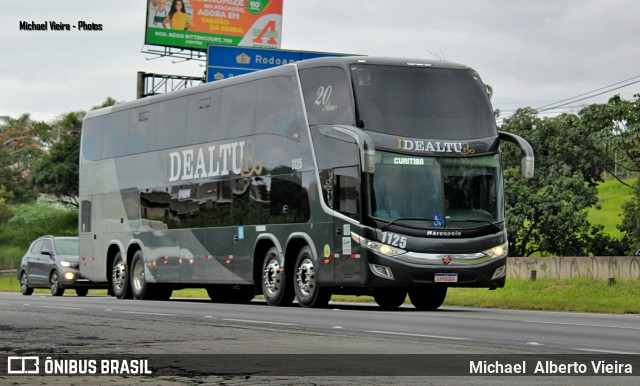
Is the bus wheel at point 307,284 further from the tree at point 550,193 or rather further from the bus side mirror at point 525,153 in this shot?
the tree at point 550,193

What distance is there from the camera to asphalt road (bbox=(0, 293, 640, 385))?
10.8 meters

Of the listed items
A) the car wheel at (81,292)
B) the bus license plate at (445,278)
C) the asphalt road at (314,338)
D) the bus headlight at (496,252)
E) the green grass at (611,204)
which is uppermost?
the green grass at (611,204)

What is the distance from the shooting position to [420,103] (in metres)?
22.8

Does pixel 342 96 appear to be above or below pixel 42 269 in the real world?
above

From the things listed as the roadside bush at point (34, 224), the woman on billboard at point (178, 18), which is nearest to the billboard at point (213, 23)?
the woman on billboard at point (178, 18)

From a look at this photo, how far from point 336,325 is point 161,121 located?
13.2m

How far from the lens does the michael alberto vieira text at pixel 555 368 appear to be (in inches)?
432

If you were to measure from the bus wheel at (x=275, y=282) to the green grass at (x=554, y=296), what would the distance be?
16.1 ft

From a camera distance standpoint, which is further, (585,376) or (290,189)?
(290,189)

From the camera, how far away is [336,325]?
17.4 m

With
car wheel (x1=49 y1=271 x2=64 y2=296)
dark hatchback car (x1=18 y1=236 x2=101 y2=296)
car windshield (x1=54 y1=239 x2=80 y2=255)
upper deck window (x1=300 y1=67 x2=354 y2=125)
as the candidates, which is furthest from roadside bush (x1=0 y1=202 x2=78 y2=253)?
upper deck window (x1=300 y1=67 x2=354 y2=125)

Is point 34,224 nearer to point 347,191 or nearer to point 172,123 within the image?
point 172,123

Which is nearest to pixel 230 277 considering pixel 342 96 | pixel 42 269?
pixel 342 96

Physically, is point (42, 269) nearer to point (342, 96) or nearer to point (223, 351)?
point (342, 96)
